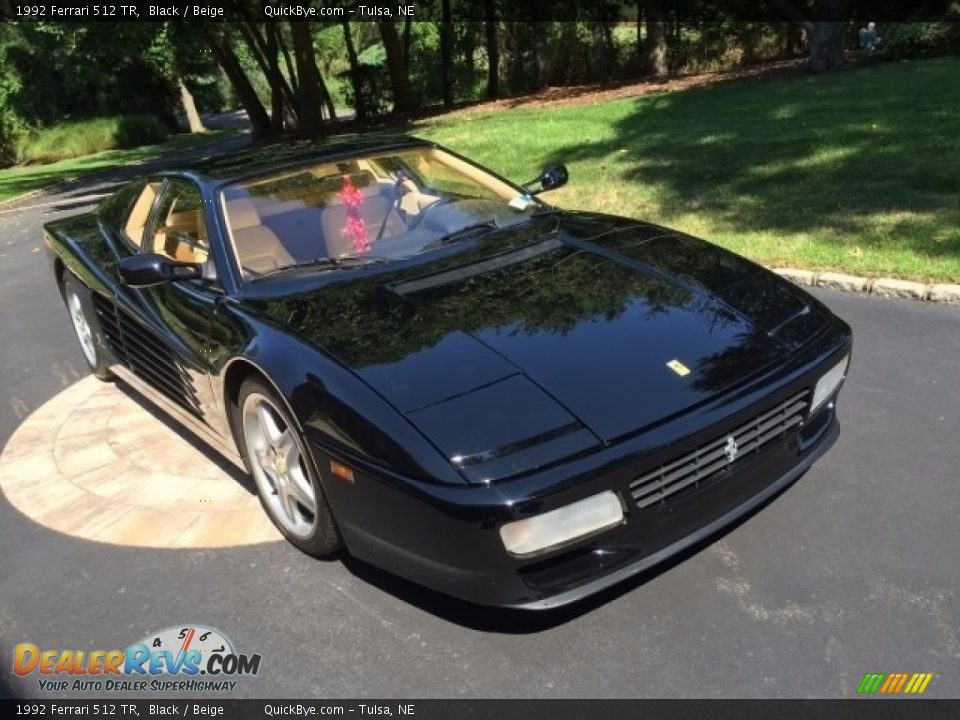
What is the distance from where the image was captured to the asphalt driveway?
2338mm

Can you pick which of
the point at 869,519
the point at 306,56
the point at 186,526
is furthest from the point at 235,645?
the point at 306,56

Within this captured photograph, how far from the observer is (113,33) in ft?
56.4

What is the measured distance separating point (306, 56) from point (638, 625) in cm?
2099

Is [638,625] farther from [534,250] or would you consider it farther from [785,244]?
[785,244]

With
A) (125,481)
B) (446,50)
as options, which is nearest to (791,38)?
(446,50)

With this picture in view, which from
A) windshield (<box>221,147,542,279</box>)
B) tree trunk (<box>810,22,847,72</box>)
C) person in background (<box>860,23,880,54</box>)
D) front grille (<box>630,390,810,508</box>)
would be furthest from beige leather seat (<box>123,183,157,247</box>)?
person in background (<box>860,23,880,54</box>)

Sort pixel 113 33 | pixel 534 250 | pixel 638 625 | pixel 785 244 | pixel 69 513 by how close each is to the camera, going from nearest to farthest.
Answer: pixel 638 625 < pixel 534 250 < pixel 69 513 < pixel 785 244 < pixel 113 33

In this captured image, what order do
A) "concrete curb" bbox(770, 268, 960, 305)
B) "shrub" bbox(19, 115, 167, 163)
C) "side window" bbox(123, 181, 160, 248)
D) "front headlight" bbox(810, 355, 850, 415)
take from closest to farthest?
"front headlight" bbox(810, 355, 850, 415) → "side window" bbox(123, 181, 160, 248) → "concrete curb" bbox(770, 268, 960, 305) → "shrub" bbox(19, 115, 167, 163)

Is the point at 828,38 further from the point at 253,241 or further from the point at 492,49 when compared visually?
the point at 253,241

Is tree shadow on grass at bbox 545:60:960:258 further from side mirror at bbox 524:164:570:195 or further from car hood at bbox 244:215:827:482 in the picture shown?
car hood at bbox 244:215:827:482

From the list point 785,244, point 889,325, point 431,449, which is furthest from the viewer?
point 785,244

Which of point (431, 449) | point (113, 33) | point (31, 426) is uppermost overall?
point (113, 33)

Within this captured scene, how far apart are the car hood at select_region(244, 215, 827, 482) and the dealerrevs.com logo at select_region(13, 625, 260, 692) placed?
1.04 meters
